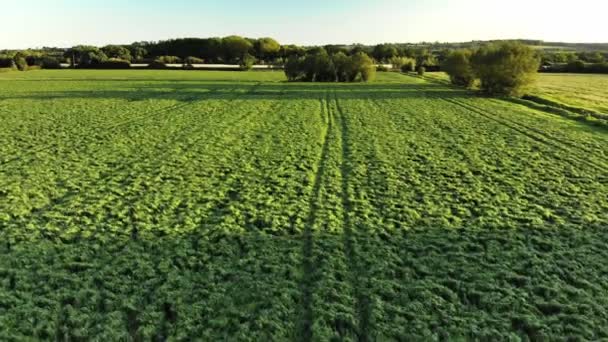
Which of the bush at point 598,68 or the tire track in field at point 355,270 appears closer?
the tire track in field at point 355,270

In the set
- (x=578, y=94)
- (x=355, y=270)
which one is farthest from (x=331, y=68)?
(x=355, y=270)

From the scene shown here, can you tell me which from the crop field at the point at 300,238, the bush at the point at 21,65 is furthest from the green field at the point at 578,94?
the bush at the point at 21,65

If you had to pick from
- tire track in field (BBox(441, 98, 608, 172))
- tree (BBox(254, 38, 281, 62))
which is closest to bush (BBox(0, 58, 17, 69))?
tree (BBox(254, 38, 281, 62))

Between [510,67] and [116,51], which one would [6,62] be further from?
[510,67]

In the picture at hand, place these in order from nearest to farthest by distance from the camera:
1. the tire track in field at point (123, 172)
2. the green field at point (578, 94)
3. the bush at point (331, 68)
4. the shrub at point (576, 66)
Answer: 1. the tire track in field at point (123, 172)
2. the green field at point (578, 94)
3. the bush at point (331, 68)
4. the shrub at point (576, 66)

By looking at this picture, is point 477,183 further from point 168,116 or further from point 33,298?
point 168,116

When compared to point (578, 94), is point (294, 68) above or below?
above

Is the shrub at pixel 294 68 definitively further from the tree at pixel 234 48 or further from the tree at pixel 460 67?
the tree at pixel 234 48
